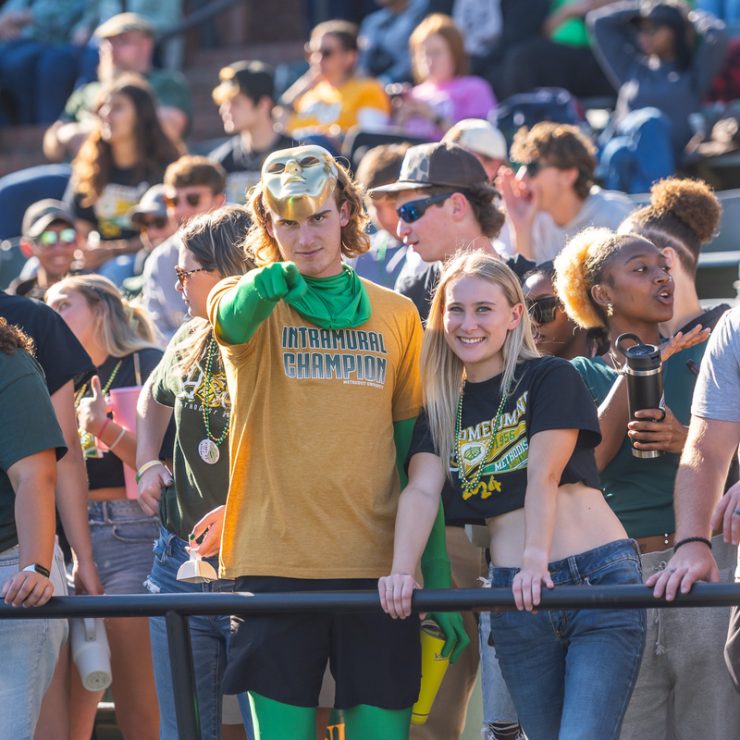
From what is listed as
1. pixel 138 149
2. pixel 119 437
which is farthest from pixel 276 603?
pixel 138 149

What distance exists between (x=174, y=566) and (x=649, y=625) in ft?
4.13

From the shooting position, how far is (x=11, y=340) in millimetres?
3564

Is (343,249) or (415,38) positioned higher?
(415,38)

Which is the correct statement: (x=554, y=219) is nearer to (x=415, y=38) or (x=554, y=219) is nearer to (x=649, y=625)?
(x=649, y=625)

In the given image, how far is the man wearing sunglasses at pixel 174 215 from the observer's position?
5824 millimetres

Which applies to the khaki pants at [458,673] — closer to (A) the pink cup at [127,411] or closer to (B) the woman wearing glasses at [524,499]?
(B) the woman wearing glasses at [524,499]

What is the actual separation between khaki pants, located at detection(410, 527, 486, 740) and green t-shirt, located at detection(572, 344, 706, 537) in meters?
0.58

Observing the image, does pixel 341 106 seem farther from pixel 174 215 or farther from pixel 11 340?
pixel 11 340

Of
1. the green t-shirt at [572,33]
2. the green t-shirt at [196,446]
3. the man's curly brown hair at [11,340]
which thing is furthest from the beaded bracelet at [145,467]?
the green t-shirt at [572,33]

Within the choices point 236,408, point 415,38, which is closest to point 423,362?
point 236,408

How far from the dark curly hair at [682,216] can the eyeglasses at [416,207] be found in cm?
58

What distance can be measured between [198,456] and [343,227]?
749mm

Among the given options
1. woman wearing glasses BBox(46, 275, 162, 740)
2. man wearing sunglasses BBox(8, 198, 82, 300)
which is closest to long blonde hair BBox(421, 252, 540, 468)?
woman wearing glasses BBox(46, 275, 162, 740)

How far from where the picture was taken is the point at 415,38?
831 centimetres
